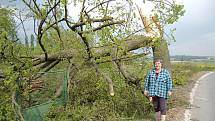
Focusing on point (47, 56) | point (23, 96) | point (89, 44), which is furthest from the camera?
point (47, 56)

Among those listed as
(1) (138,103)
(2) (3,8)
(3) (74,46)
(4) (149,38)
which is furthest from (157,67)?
(2) (3,8)

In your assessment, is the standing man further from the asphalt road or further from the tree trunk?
the tree trunk

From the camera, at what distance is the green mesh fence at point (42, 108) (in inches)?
383

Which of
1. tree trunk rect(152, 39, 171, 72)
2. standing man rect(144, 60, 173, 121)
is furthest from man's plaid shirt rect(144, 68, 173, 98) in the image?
tree trunk rect(152, 39, 171, 72)

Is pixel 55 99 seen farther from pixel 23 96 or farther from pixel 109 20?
pixel 109 20

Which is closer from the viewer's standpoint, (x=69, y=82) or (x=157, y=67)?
(x=157, y=67)

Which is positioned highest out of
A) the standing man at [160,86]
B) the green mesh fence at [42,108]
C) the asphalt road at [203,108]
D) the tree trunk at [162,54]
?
the tree trunk at [162,54]

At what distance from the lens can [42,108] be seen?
10664mm

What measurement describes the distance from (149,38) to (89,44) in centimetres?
177

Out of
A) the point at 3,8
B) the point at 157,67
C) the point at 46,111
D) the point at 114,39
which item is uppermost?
the point at 3,8

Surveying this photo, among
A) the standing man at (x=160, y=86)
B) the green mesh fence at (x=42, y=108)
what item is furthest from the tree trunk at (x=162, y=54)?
the green mesh fence at (x=42, y=108)

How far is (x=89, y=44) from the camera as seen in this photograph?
1078 centimetres

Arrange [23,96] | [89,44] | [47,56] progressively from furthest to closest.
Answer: [47,56] < [89,44] < [23,96]

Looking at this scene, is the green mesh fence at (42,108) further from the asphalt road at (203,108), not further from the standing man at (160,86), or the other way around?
the asphalt road at (203,108)
